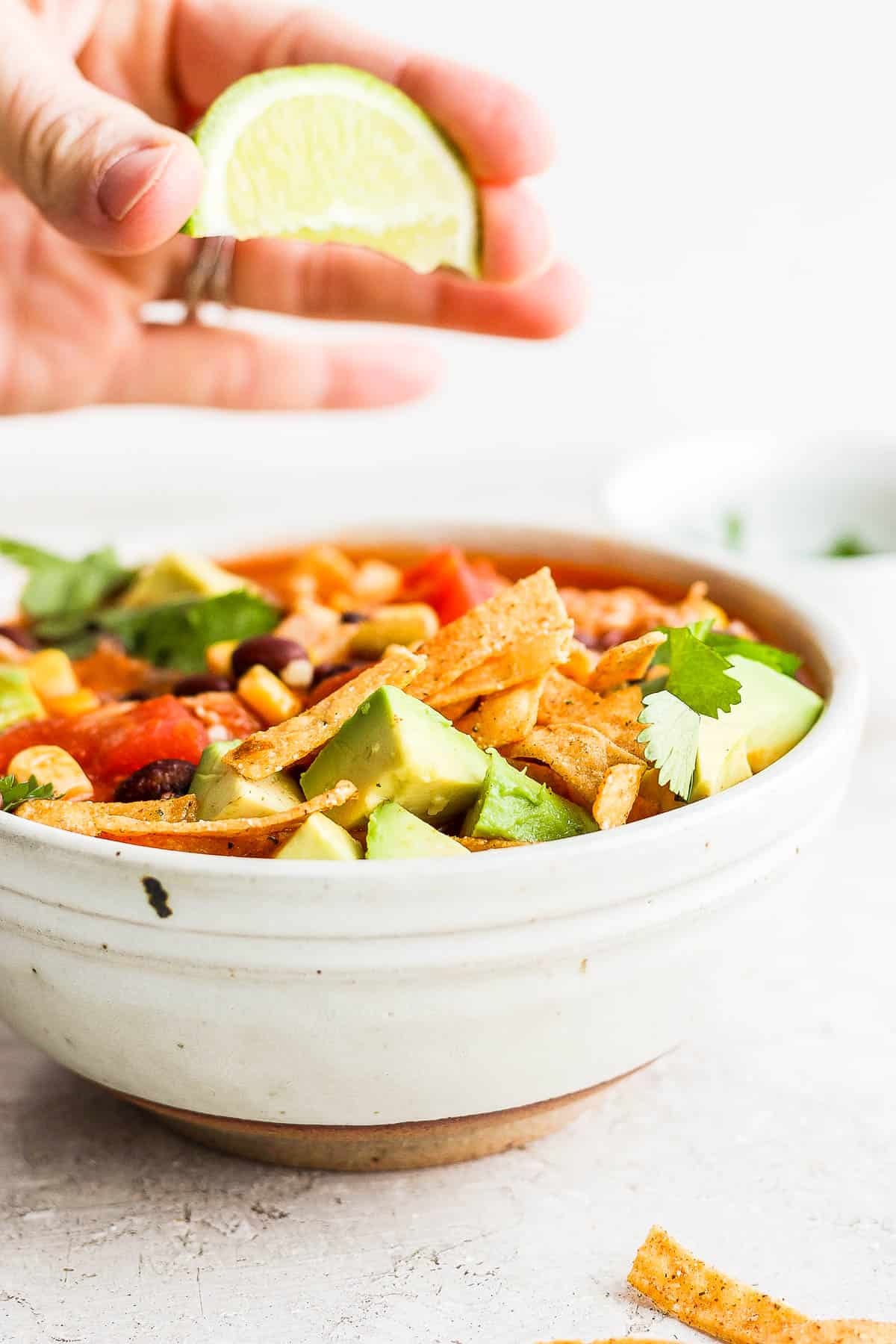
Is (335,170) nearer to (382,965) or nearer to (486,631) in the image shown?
(486,631)

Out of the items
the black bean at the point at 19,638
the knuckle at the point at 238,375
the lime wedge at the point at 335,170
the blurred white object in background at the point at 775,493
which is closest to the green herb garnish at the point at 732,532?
the blurred white object in background at the point at 775,493

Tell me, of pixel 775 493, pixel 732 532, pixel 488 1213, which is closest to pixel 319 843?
pixel 488 1213

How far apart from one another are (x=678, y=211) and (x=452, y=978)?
4486 millimetres

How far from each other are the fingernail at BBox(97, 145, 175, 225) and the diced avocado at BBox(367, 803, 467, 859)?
31.6 inches

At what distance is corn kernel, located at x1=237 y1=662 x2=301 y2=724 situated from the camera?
6.55 ft

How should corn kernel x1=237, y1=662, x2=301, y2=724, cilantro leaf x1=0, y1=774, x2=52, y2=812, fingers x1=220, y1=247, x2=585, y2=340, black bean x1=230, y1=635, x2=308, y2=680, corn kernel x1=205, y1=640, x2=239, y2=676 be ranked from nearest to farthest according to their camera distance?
cilantro leaf x1=0, y1=774, x2=52, y2=812 < corn kernel x1=237, y1=662, x2=301, y2=724 < black bean x1=230, y1=635, x2=308, y2=680 < corn kernel x1=205, y1=640, x2=239, y2=676 < fingers x1=220, y1=247, x2=585, y2=340

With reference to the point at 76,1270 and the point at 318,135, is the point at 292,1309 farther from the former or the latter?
the point at 318,135

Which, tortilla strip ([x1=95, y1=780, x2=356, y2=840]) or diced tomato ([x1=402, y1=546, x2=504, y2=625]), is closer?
tortilla strip ([x1=95, y1=780, x2=356, y2=840])

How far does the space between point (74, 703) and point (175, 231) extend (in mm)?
674

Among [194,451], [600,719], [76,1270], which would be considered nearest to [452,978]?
[600,719]

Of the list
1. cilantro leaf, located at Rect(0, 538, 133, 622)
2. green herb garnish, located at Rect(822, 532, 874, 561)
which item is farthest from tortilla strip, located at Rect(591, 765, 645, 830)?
green herb garnish, located at Rect(822, 532, 874, 561)

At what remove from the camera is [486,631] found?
1.79 m

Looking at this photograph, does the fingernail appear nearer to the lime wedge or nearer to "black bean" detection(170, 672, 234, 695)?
the lime wedge

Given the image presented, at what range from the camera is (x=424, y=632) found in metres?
2.17
